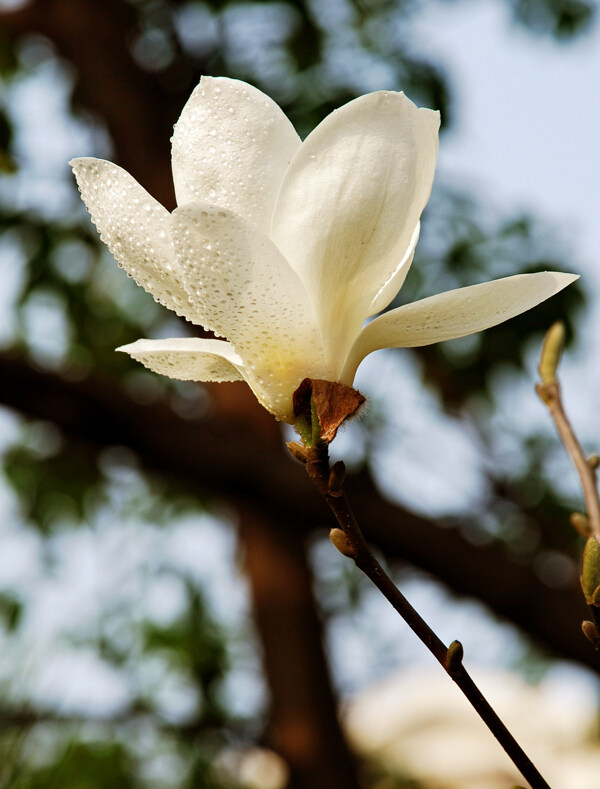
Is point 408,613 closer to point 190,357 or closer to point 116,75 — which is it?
point 190,357

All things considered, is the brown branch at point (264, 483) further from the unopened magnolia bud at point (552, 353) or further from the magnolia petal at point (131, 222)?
the magnolia petal at point (131, 222)

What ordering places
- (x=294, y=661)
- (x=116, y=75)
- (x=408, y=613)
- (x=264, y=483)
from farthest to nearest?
(x=116, y=75) → (x=294, y=661) → (x=264, y=483) → (x=408, y=613)

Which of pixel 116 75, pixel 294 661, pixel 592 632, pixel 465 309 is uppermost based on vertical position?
pixel 116 75

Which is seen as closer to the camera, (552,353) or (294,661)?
(552,353)

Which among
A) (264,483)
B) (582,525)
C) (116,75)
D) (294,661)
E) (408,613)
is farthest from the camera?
(116,75)

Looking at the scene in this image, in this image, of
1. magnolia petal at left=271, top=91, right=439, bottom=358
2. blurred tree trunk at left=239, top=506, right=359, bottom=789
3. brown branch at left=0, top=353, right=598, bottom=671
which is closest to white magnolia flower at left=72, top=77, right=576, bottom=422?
magnolia petal at left=271, top=91, right=439, bottom=358

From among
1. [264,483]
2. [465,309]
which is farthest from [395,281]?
[264,483]

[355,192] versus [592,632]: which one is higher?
[355,192]

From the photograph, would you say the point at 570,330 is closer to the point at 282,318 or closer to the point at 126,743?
the point at 126,743
